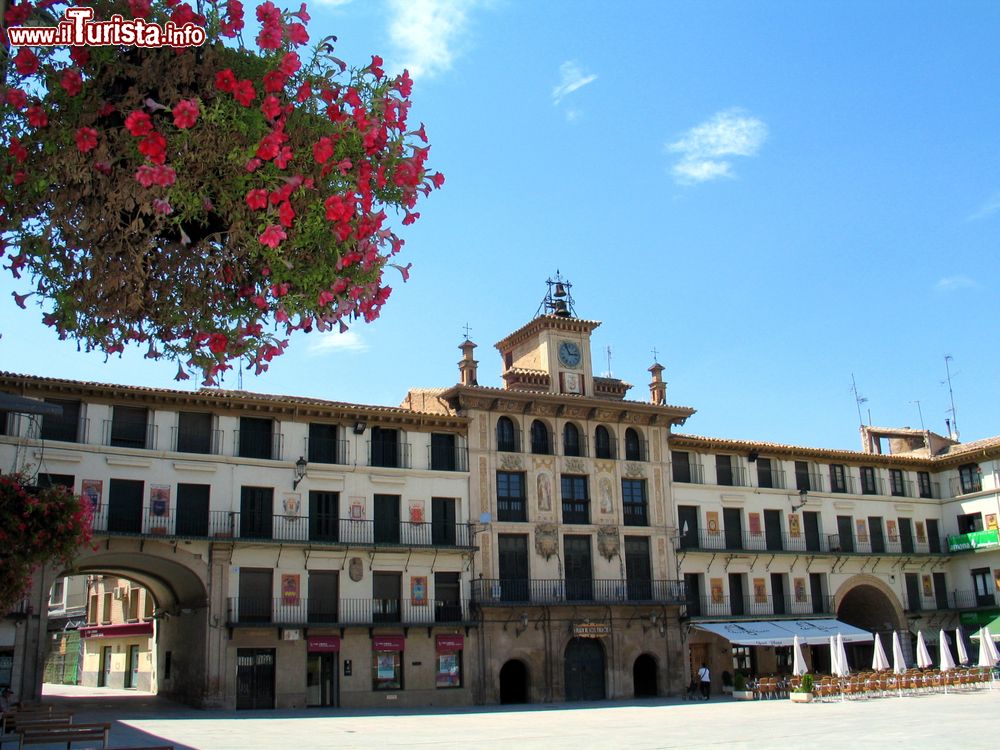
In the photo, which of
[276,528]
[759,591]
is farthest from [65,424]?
[759,591]

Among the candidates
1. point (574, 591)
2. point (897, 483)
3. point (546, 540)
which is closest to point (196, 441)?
point (546, 540)

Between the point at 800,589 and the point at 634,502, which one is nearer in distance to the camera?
the point at 634,502

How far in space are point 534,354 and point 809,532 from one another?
49.6ft

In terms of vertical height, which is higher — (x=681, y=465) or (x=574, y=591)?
(x=681, y=465)

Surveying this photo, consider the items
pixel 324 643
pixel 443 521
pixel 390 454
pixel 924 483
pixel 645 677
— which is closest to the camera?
pixel 324 643

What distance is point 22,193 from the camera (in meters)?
4.96

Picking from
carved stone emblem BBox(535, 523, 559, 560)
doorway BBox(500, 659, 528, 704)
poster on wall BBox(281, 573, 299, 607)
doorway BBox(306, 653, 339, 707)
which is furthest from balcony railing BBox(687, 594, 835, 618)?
poster on wall BBox(281, 573, 299, 607)

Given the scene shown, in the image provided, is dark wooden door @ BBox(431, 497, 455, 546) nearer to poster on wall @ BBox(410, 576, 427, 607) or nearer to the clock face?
poster on wall @ BBox(410, 576, 427, 607)

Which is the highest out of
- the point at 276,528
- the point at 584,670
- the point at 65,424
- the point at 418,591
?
the point at 65,424

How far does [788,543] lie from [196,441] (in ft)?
85.0

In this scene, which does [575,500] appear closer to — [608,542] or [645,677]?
[608,542]

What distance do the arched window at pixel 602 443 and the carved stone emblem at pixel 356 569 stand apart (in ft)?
36.5

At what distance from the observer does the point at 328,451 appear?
35.4m

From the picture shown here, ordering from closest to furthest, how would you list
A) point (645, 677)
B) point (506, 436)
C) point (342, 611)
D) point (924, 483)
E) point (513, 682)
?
point (342, 611) → point (513, 682) → point (506, 436) → point (645, 677) → point (924, 483)
